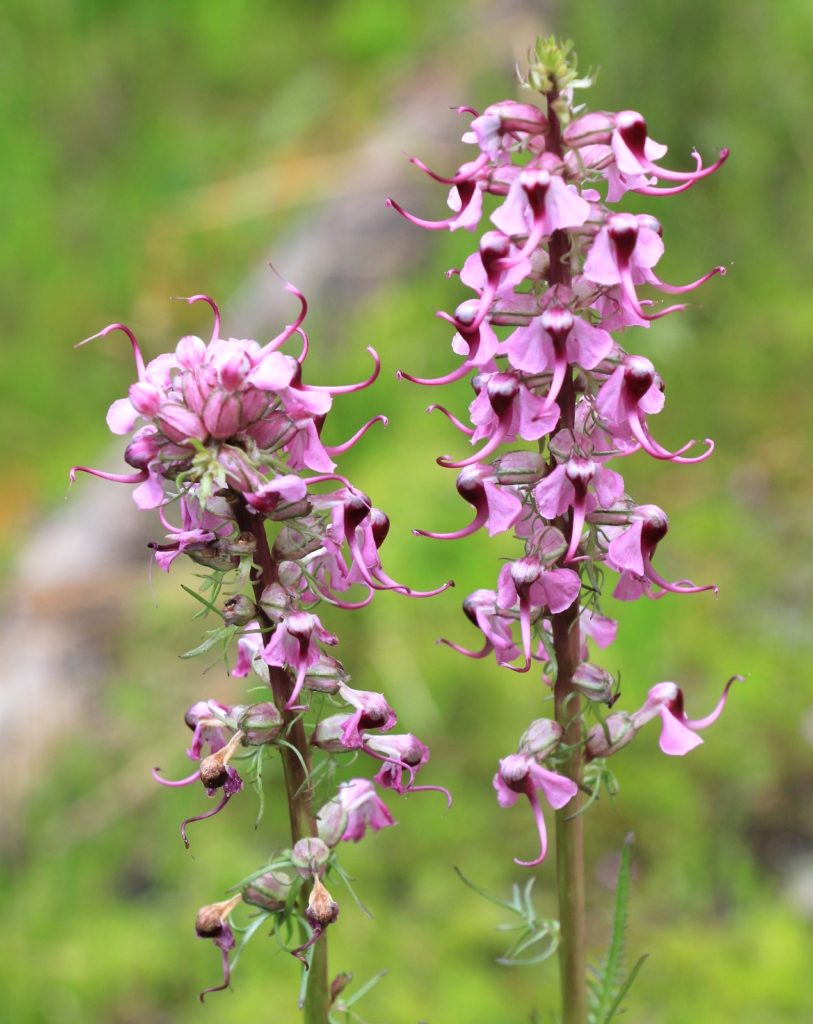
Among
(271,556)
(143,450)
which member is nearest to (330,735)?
(271,556)

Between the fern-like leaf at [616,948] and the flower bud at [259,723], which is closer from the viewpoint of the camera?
the flower bud at [259,723]

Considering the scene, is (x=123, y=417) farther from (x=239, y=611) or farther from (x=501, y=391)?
(x=501, y=391)

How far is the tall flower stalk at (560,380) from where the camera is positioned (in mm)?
1766

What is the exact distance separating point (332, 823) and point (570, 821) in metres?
0.41

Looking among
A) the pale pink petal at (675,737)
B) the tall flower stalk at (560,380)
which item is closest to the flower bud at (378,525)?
the tall flower stalk at (560,380)

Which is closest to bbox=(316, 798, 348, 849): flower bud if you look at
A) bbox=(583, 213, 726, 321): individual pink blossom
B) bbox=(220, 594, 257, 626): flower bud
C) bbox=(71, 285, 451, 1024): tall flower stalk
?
bbox=(71, 285, 451, 1024): tall flower stalk

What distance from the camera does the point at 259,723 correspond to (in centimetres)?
189

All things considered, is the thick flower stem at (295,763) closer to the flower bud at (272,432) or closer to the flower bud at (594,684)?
the flower bud at (272,432)

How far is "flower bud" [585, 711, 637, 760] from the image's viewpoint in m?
2.09

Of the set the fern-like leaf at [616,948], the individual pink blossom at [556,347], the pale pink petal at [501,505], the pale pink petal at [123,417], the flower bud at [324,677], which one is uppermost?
the individual pink blossom at [556,347]

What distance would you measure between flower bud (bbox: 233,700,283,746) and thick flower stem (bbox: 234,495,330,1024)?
22 mm

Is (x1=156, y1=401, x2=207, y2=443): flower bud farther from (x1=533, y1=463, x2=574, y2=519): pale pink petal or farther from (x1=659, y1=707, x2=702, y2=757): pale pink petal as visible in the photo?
(x1=659, y1=707, x2=702, y2=757): pale pink petal

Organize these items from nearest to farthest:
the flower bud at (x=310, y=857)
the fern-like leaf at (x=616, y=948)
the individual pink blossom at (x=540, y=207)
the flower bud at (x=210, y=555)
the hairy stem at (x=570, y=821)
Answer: the individual pink blossom at (x=540, y=207), the flower bud at (x=210, y=555), the flower bud at (x=310, y=857), the hairy stem at (x=570, y=821), the fern-like leaf at (x=616, y=948)

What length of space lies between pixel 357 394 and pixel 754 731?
205 centimetres
